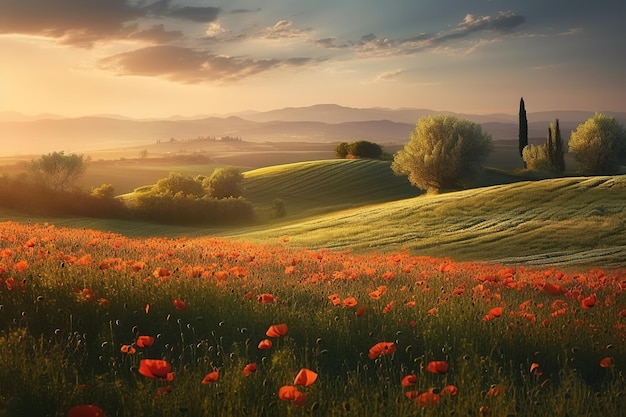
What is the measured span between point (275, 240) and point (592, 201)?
1924 cm

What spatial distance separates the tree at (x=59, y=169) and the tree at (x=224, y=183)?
12.4 meters

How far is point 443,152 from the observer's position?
210ft

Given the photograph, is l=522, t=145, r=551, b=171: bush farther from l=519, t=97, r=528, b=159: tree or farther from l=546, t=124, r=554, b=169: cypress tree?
l=519, t=97, r=528, b=159: tree

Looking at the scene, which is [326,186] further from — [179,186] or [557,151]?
[557,151]

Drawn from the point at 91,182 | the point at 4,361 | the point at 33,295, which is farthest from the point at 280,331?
the point at 91,182

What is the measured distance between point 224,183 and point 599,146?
52.5 meters

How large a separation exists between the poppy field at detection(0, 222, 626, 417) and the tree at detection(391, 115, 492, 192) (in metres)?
54.0

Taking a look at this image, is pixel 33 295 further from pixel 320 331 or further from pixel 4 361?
pixel 320 331

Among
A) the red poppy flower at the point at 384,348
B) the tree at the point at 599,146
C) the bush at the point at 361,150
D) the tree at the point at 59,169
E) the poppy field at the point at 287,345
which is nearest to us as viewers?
the red poppy flower at the point at 384,348

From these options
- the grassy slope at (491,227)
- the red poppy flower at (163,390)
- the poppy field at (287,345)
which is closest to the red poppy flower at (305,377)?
the poppy field at (287,345)

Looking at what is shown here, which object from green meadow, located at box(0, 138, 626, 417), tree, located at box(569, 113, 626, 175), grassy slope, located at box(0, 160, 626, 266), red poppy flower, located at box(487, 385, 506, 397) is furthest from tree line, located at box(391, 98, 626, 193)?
red poppy flower, located at box(487, 385, 506, 397)

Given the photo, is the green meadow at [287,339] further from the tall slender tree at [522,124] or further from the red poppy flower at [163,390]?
the tall slender tree at [522,124]

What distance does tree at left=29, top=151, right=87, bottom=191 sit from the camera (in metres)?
55.2

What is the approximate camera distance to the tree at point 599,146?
8531 centimetres
